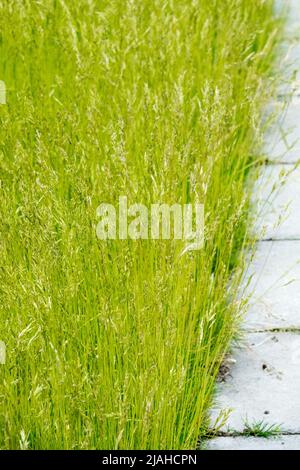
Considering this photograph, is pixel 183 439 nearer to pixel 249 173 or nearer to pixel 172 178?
pixel 172 178

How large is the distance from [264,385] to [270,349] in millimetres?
175

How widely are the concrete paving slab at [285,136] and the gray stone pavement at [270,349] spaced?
0.18 m

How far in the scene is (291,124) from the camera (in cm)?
427

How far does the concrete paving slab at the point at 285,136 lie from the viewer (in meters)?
3.91

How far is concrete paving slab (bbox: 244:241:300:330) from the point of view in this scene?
2.95 metres

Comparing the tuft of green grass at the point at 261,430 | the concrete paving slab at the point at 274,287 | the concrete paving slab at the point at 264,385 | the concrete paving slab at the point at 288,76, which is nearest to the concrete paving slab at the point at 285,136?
the concrete paving slab at the point at 288,76

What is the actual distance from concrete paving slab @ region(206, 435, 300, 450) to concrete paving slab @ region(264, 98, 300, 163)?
155cm

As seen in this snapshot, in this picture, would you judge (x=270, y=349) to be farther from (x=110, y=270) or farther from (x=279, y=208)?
(x=279, y=208)

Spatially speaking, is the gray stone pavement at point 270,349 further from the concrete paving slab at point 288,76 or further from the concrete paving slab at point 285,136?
the concrete paving slab at point 288,76

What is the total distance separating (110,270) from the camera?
2.62 m

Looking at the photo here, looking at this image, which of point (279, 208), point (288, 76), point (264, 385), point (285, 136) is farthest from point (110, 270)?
point (288, 76)

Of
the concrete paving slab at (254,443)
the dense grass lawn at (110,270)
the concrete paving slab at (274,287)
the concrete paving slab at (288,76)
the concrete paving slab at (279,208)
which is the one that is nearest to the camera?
the dense grass lawn at (110,270)

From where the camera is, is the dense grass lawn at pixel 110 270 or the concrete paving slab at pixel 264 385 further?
the concrete paving slab at pixel 264 385

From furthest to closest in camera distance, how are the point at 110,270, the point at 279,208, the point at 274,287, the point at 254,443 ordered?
the point at 279,208 < the point at 274,287 < the point at 110,270 < the point at 254,443
